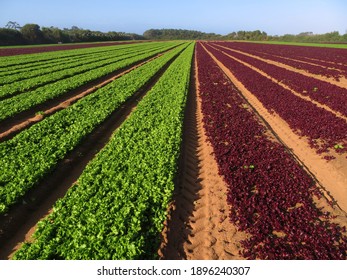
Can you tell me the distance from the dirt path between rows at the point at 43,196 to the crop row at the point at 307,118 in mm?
10699

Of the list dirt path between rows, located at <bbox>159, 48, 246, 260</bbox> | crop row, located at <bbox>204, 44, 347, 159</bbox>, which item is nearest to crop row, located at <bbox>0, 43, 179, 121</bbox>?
dirt path between rows, located at <bbox>159, 48, 246, 260</bbox>

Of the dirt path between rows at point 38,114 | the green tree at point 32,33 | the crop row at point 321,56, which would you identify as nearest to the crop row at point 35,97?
the dirt path between rows at point 38,114

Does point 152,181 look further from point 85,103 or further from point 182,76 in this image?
point 182,76

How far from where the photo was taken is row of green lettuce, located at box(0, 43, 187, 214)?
29.8ft

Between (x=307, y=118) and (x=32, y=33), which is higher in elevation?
(x=32, y=33)

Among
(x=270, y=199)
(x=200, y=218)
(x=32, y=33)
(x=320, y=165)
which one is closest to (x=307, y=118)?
(x=320, y=165)

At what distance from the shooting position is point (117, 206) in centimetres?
771

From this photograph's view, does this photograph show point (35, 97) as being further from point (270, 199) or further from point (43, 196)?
point (270, 199)

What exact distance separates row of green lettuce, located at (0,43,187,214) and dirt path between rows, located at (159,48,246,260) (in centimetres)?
495

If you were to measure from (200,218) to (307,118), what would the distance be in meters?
11.2

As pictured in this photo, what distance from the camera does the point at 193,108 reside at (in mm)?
19719

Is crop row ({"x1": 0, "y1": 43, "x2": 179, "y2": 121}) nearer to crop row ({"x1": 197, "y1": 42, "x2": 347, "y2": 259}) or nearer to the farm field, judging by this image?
the farm field

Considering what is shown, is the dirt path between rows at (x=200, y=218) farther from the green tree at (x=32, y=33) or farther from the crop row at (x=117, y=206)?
the green tree at (x=32, y=33)

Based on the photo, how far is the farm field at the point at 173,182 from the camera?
7.11 meters
